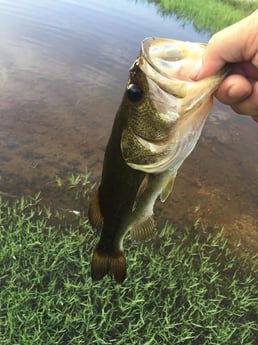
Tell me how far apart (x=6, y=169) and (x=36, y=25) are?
605cm

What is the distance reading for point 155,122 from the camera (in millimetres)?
1687

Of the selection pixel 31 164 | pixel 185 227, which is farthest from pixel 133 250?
pixel 31 164

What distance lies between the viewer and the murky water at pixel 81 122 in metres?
5.50

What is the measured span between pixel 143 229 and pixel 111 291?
174 cm

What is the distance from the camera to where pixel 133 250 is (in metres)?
4.29

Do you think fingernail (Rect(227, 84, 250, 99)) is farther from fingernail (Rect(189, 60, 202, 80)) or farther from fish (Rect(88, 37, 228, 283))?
fingernail (Rect(189, 60, 202, 80))

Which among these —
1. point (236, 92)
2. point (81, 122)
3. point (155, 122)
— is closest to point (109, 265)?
point (155, 122)

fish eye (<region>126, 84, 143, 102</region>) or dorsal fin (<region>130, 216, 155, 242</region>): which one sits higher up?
fish eye (<region>126, 84, 143, 102</region>)

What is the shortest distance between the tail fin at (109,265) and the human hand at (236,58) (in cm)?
105

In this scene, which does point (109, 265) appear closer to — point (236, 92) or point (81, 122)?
point (236, 92)

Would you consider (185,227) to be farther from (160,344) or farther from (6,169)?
(6,169)

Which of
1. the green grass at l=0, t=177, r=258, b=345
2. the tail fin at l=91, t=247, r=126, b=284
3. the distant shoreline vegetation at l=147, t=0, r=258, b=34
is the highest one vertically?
the tail fin at l=91, t=247, r=126, b=284

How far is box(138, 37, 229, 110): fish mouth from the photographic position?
159cm

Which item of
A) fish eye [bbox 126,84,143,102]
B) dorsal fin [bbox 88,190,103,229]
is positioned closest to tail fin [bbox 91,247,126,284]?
dorsal fin [bbox 88,190,103,229]
